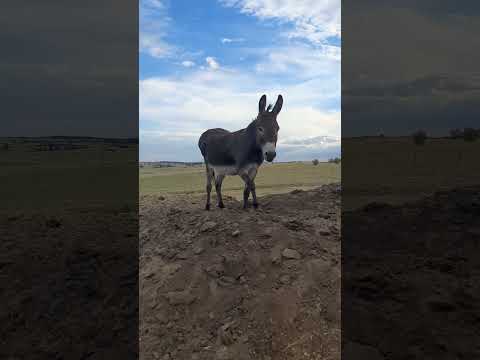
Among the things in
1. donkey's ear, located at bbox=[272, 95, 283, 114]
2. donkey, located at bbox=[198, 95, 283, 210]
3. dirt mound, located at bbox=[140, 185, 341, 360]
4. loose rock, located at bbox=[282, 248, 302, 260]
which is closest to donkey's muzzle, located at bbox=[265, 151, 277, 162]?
donkey, located at bbox=[198, 95, 283, 210]

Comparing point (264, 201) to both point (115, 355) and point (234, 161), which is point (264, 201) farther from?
point (115, 355)

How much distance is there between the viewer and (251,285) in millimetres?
5992

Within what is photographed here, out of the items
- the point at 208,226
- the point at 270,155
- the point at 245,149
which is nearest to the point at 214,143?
the point at 245,149

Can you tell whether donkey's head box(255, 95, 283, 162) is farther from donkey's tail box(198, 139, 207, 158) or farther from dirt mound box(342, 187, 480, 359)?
dirt mound box(342, 187, 480, 359)

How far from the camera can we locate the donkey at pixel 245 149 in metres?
6.81

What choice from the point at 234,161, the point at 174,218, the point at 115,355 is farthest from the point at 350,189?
the point at 115,355

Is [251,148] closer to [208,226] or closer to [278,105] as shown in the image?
[278,105]

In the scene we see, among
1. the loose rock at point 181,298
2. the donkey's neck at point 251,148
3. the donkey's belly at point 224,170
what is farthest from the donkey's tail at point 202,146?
the loose rock at point 181,298

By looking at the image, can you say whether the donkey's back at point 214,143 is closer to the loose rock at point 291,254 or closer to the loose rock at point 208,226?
Result: the loose rock at point 208,226

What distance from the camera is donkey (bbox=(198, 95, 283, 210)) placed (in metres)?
6.81

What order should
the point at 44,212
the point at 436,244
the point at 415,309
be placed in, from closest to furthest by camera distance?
the point at 415,309
the point at 436,244
the point at 44,212

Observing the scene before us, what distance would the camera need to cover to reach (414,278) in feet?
18.7

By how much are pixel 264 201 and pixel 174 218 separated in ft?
8.14

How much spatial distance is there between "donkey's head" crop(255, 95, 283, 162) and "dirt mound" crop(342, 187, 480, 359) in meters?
2.38
